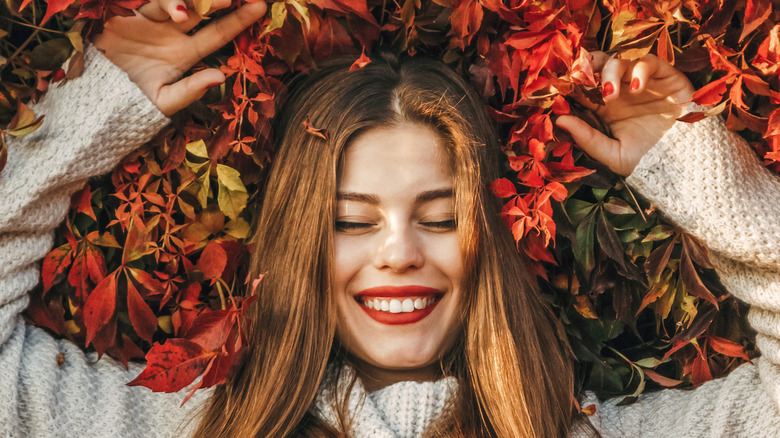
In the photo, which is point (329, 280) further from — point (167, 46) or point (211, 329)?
point (167, 46)

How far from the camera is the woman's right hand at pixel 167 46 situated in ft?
5.19

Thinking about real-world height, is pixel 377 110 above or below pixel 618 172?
above

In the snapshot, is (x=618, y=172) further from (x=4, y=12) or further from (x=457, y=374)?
(x=4, y=12)

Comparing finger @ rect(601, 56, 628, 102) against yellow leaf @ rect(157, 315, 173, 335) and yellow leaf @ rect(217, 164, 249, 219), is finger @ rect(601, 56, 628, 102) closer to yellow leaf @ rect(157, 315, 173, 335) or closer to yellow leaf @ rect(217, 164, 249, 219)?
yellow leaf @ rect(217, 164, 249, 219)

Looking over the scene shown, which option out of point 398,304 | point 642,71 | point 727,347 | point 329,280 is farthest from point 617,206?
point 329,280

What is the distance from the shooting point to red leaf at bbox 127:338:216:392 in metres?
1.48

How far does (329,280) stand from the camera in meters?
1.64

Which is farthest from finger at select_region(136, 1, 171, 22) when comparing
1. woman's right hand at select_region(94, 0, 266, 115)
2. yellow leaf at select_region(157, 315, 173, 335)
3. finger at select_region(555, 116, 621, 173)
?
finger at select_region(555, 116, 621, 173)

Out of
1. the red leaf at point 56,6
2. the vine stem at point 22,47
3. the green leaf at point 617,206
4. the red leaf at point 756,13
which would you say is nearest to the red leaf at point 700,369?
the green leaf at point 617,206

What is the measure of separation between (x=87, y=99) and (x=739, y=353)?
1.51 metres

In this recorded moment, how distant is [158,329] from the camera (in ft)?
6.09

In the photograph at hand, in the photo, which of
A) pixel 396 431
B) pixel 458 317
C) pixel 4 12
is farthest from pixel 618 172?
pixel 4 12

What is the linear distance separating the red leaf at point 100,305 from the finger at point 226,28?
0.54 m

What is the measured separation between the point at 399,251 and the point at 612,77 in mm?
542
